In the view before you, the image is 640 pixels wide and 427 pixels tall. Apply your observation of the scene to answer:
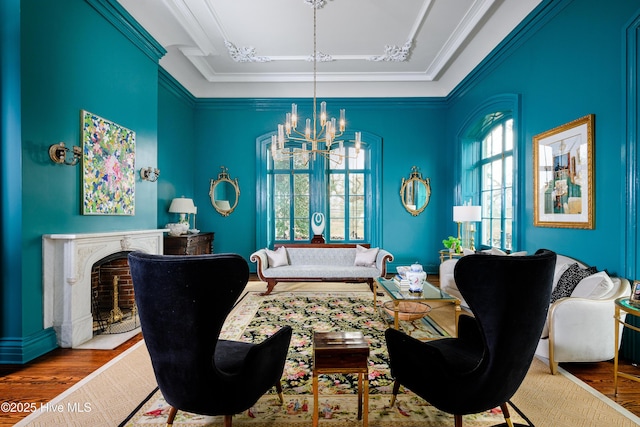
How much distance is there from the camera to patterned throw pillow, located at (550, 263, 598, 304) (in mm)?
2834

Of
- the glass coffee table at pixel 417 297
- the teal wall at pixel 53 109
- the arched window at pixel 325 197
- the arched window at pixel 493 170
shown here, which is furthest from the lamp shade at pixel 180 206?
the arched window at pixel 493 170

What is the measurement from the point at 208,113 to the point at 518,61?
559 centimetres

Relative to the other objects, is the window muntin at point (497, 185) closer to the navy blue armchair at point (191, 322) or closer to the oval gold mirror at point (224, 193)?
the navy blue armchair at point (191, 322)

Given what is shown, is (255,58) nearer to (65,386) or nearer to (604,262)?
(65,386)

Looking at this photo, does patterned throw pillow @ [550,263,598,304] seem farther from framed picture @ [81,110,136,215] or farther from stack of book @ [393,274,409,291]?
framed picture @ [81,110,136,215]

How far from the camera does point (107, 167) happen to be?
354cm

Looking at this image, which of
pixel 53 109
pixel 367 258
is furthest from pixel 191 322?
pixel 367 258

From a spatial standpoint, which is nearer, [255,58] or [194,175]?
[255,58]

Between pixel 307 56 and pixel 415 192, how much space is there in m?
3.39

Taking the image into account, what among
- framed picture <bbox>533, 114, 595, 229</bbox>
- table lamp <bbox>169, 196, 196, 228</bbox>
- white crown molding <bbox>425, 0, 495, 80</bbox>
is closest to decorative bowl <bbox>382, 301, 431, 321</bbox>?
framed picture <bbox>533, 114, 595, 229</bbox>

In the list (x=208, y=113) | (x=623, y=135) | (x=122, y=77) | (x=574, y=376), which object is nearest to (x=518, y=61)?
(x=623, y=135)

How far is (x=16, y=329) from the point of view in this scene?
261 centimetres

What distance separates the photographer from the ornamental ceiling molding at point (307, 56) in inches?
163

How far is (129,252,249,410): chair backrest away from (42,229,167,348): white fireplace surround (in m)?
1.98
